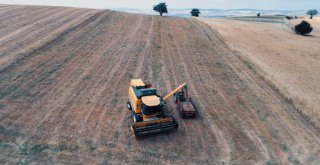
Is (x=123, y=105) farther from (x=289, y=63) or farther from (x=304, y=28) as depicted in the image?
(x=304, y=28)

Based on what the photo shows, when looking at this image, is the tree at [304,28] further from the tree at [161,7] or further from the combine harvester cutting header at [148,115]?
the combine harvester cutting header at [148,115]

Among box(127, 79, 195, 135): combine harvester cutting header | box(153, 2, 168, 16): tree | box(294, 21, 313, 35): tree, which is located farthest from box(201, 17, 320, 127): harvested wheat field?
box(153, 2, 168, 16): tree

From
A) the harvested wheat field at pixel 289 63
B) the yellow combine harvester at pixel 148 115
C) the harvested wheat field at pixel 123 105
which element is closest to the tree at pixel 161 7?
the harvested wheat field at pixel 289 63

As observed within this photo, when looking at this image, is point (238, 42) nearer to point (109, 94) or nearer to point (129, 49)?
point (129, 49)

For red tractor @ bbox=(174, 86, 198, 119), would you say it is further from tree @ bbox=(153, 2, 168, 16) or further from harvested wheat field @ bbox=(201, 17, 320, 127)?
tree @ bbox=(153, 2, 168, 16)

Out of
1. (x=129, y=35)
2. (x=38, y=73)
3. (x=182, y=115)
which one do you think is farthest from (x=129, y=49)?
(x=182, y=115)
